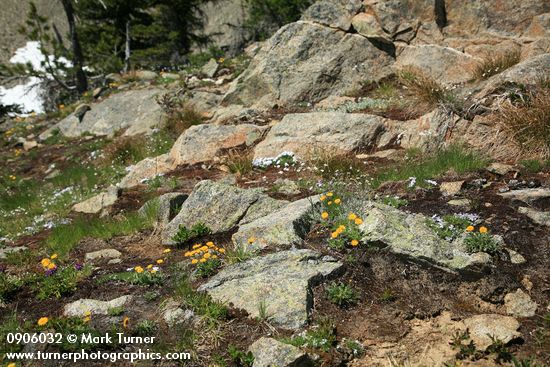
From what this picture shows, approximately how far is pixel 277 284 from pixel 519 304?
85.5 inches

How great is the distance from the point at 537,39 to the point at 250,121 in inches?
262

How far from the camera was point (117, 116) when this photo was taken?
14664mm

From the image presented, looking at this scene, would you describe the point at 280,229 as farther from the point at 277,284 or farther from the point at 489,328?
the point at 489,328

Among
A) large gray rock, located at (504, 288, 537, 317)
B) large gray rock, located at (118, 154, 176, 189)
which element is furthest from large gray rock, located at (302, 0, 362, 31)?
large gray rock, located at (504, 288, 537, 317)

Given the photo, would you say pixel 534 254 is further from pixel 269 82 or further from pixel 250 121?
pixel 269 82

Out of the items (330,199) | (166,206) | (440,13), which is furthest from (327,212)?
(440,13)

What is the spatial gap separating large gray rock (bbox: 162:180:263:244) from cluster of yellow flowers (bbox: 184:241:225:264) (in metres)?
0.70

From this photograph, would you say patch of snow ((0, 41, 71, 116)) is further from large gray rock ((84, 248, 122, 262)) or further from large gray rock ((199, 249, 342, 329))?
large gray rock ((199, 249, 342, 329))

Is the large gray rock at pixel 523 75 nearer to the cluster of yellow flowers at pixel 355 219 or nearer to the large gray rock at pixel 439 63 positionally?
the large gray rock at pixel 439 63

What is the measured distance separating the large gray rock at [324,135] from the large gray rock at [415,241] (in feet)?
10.0

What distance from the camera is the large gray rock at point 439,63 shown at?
10305 mm

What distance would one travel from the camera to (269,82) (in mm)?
11562

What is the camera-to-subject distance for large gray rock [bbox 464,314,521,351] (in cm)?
360

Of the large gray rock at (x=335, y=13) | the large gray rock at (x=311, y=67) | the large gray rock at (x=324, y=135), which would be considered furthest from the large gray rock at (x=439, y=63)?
the large gray rock at (x=324, y=135)
